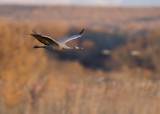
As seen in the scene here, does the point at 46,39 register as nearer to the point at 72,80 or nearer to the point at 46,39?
the point at 46,39

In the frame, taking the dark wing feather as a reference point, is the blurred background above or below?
below

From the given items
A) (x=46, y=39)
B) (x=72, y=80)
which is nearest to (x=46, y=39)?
(x=46, y=39)

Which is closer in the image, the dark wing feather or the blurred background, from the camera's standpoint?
the dark wing feather

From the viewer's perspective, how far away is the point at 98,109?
331 inches

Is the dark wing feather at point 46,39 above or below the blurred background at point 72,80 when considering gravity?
above

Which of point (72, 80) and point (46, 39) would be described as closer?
point (46, 39)

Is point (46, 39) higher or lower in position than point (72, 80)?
higher

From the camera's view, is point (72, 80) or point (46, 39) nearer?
point (46, 39)

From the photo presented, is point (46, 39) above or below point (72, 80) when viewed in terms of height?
above

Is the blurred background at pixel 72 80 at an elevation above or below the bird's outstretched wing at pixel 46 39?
below

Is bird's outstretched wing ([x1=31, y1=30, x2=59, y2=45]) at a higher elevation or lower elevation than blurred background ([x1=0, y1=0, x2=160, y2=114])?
higher

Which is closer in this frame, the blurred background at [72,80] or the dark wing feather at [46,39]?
the dark wing feather at [46,39]

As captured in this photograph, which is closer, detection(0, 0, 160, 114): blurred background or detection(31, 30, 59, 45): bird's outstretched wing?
detection(31, 30, 59, 45): bird's outstretched wing

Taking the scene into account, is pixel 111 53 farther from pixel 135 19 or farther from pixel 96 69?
pixel 135 19
